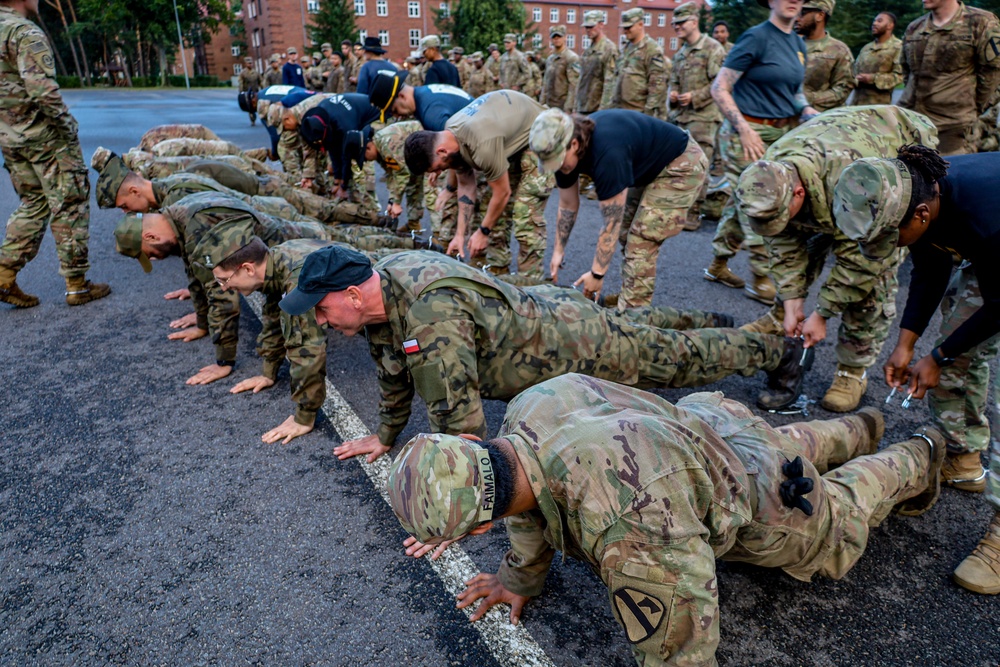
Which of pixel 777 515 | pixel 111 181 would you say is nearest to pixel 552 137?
pixel 777 515

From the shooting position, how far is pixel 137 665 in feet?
6.75

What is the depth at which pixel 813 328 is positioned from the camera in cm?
328

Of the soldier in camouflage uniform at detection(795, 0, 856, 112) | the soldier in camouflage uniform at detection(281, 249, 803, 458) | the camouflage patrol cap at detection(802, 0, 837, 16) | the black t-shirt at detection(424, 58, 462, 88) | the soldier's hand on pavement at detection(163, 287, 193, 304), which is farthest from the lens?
the black t-shirt at detection(424, 58, 462, 88)

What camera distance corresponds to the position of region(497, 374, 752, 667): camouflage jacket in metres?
1.53

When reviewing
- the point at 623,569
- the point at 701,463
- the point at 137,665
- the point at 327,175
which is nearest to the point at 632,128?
the point at 701,463

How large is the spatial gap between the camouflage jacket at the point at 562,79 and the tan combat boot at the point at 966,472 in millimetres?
10154

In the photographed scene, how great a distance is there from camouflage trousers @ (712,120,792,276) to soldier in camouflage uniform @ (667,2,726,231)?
2202mm

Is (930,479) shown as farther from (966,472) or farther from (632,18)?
(632,18)

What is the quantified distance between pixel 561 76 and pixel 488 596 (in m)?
11.2

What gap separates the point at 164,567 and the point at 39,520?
2.53 feet

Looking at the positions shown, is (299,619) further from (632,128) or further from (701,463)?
(632,128)

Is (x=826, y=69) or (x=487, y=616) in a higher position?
(x=826, y=69)

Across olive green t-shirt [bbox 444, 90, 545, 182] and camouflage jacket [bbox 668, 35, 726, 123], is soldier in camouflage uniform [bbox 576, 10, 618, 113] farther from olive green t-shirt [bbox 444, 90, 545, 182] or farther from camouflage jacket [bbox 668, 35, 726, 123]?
olive green t-shirt [bbox 444, 90, 545, 182]

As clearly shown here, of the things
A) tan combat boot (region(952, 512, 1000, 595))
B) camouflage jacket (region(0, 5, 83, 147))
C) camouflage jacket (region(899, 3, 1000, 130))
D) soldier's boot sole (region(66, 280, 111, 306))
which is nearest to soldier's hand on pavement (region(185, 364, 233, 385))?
soldier's boot sole (region(66, 280, 111, 306))
